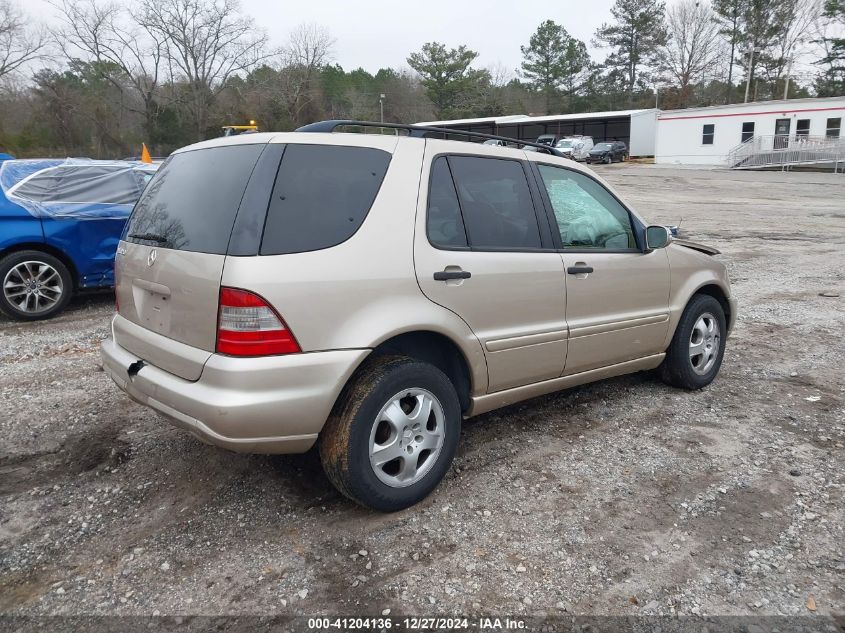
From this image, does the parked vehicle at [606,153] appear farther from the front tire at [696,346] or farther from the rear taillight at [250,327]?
the rear taillight at [250,327]

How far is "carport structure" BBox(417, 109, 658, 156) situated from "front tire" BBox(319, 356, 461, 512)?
43.6 meters

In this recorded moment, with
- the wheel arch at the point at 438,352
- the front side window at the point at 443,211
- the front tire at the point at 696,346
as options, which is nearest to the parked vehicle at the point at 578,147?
the front tire at the point at 696,346

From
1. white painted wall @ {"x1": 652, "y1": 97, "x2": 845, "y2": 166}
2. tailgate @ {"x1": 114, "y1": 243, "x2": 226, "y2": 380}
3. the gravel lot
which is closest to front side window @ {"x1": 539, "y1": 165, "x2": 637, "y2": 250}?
the gravel lot

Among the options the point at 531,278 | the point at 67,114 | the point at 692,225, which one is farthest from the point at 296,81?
the point at 531,278

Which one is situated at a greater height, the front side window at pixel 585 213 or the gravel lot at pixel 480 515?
the front side window at pixel 585 213

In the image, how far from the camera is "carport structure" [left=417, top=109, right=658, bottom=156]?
44094mm

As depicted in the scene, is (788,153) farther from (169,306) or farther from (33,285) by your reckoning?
(169,306)

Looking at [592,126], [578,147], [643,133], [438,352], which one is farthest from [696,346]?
[592,126]

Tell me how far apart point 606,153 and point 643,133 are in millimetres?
5413

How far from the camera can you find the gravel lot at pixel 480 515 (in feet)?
8.42

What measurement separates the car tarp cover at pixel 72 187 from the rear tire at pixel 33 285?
501mm

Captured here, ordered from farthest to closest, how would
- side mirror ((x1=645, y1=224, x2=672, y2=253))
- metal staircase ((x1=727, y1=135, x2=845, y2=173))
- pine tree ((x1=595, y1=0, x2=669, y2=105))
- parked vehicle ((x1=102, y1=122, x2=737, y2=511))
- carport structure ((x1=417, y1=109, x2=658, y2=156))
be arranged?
pine tree ((x1=595, y1=0, x2=669, y2=105)) < carport structure ((x1=417, y1=109, x2=658, y2=156)) < metal staircase ((x1=727, y1=135, x2=845, y2=173)) < side mirror ((x1=645, y1=224, x2=672, y2=253)) < parked vehicle ((x1=102, y1=122, x2=737, y2=511))

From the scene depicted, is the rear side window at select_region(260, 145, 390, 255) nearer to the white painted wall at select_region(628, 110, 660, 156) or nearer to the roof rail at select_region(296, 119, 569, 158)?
the roof rail at select_region(296, 119, 569, 158)

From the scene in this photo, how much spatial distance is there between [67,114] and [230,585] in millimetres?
49390
